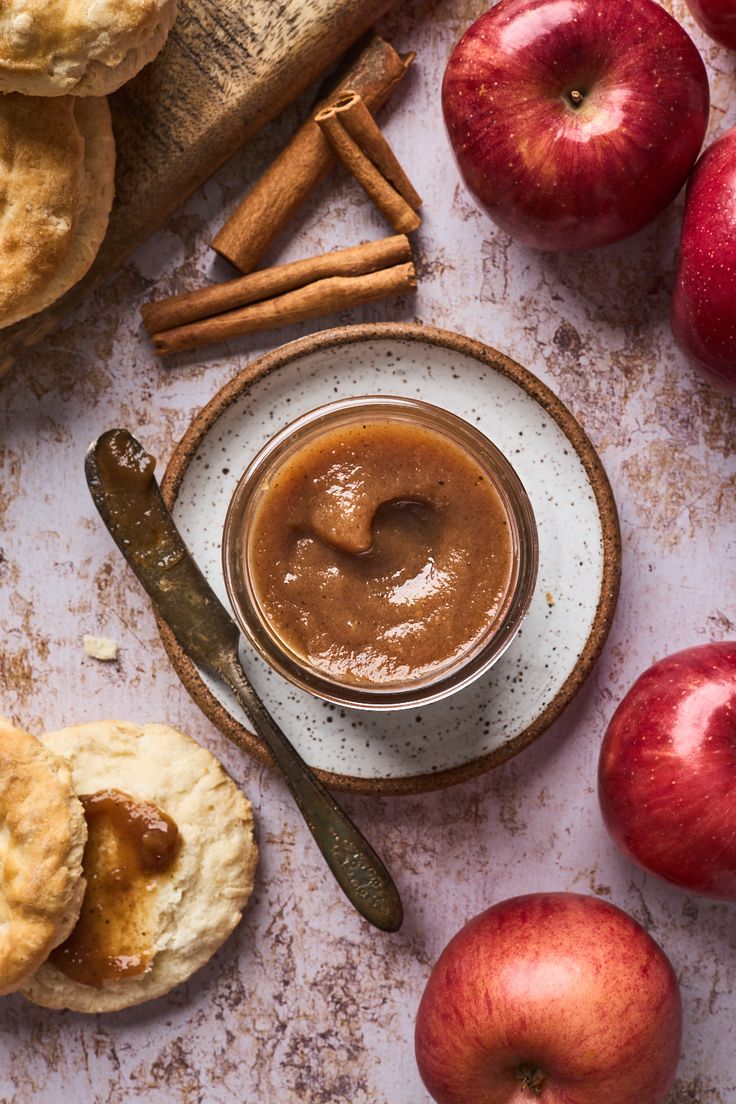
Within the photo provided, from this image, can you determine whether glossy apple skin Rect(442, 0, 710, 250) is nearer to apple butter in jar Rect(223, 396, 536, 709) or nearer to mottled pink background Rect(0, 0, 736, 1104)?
mottled pink background Rect(0, 0, 736, 1104)

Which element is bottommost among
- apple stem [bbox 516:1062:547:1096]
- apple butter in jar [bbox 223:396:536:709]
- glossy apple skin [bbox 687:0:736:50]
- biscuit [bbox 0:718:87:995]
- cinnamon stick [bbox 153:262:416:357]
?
apple stem [bbox 516:1062:547:1096]

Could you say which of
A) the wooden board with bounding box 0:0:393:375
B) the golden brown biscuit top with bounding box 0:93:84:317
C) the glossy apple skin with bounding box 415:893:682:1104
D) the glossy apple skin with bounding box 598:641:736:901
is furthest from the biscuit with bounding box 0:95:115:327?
the glossy apple skin with bounding box 415:893:682:1104

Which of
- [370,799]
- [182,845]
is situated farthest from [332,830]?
[182,845]

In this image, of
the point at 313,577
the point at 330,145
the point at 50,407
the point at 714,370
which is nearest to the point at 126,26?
the point at 330,145

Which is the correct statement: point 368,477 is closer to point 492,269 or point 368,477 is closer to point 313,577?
point 313,577

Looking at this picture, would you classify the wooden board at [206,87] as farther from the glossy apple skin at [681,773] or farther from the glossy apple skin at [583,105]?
the glossy apple skin at [681,773]

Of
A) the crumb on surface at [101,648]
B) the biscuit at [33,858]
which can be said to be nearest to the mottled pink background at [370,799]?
the crumb on surface at [101,648]
